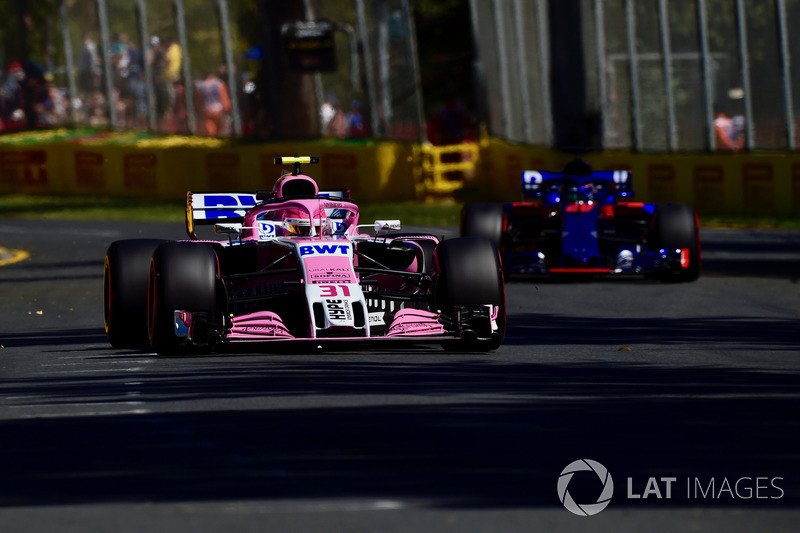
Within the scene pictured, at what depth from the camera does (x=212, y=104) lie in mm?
36625

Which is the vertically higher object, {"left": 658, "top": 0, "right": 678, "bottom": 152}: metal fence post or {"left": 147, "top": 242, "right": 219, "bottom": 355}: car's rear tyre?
{"left": 658, "top": 0, "right": 678, "bottom": 152}: metal fence post

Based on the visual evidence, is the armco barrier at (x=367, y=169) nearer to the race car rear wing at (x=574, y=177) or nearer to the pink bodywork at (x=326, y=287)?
the race car rear wing at (x=574, y=177)

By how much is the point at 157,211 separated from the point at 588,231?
1436 centimetres

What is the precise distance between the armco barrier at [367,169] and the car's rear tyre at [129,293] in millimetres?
16903

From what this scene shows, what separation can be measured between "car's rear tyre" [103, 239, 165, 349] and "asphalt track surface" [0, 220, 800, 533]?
327 mm

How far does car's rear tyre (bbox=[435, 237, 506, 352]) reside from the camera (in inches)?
465

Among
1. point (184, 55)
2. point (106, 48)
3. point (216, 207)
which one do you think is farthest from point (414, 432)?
point (106, 48)

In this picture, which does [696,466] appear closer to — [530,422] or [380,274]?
[530,422]

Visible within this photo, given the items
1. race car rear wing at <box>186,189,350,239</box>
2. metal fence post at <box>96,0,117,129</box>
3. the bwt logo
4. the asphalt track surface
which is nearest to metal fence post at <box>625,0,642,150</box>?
metal fence post at <box>96,0,117,129</box>

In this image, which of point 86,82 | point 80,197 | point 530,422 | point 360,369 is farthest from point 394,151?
point 530,422

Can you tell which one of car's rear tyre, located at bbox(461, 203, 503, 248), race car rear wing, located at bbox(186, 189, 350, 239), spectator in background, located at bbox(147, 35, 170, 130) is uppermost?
spectator in background, located at bbox(147, 35, 170, 130)

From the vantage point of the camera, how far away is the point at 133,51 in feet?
123

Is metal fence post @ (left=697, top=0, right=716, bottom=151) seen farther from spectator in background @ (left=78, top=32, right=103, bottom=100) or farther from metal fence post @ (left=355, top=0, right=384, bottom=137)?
spectator in background @ (left=78, top=32, right=103, bottom=100)

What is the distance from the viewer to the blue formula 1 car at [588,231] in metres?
17.7
